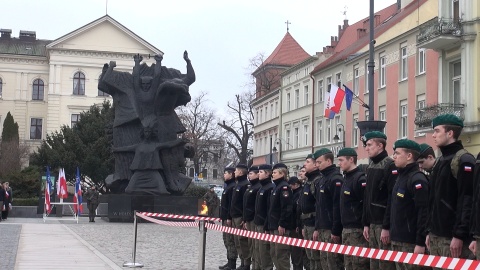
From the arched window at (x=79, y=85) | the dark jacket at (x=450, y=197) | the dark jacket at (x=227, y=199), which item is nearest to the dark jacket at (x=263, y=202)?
the dark jacket at (x=227, y=199)

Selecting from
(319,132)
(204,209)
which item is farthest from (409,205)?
(319,132)

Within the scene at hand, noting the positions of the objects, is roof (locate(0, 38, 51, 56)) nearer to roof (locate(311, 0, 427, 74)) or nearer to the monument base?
roof (locate(311, 0, 427, 74))

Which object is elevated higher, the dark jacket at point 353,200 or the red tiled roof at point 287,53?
the red tiled roof at point 287,53

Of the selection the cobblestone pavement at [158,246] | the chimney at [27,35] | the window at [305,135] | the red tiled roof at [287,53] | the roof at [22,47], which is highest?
the chimney at [27,35]

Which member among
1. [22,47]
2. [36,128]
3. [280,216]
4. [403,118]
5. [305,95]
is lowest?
[280,216]

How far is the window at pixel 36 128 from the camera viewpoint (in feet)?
297

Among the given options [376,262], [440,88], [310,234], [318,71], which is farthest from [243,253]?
[318,71]

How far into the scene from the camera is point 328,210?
10445 mm

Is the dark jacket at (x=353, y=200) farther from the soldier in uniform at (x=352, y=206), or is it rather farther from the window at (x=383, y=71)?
the window at (x=383, y=71)

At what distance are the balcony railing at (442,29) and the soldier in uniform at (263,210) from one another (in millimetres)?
23498

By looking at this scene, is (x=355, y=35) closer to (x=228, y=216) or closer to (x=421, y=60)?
(x=421, y=60)

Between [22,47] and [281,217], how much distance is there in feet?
280

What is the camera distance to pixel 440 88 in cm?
3638

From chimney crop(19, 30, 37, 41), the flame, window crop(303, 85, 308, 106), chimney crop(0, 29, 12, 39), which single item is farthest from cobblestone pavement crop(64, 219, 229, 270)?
chimney crop(19, 30, 37, 41)
